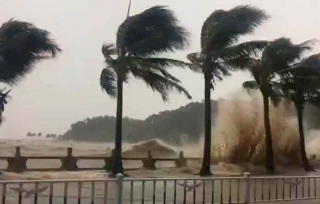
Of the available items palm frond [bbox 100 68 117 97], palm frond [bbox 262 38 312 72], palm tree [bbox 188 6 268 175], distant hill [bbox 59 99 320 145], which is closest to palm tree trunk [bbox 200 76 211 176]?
palm tree [bbox 188 6 268 175]

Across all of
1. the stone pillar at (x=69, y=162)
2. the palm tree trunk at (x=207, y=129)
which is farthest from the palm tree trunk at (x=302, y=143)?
the stone pillar at (x=69, y=162)

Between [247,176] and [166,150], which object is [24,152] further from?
[247,176]

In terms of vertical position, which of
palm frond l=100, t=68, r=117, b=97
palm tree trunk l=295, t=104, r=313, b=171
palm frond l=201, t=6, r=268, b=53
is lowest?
palm tree trunk l=295, t=104, r=313, b=171

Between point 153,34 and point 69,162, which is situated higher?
point 153,34

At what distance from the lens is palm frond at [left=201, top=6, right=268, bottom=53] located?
19.8 metres

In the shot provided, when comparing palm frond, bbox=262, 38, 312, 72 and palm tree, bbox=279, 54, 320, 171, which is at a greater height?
palm frond, bbox=262, 38, 312, 72

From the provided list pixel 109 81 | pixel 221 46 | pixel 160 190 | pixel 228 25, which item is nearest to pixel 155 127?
pixel 109 81

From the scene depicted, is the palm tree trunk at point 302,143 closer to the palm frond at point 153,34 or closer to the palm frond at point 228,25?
the palm frond at point 228,25

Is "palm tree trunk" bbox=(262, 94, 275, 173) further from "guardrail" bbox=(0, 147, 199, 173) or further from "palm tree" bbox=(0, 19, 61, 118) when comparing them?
"palm tree" bbox=(0, 19, 61, 118)

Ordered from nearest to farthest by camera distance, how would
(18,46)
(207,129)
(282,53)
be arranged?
(18,46) < (207,129) < (282,53)

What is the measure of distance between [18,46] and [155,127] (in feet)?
23.2

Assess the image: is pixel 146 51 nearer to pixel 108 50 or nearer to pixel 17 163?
pixel 108 50

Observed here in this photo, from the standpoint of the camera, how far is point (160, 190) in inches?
382

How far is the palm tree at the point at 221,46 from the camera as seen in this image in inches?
780
